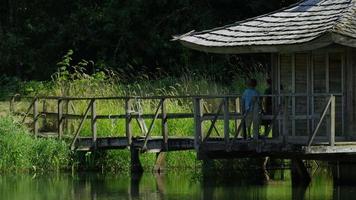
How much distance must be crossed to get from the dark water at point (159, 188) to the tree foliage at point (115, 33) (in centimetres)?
1263

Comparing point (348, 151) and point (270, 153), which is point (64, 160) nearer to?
point (270, 153)

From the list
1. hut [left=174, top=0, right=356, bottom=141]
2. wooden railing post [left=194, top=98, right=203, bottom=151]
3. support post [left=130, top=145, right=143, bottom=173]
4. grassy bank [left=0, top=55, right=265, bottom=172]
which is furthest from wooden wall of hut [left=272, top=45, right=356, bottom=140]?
grassy bank [left=0, top=55, right=265, bottom=172]

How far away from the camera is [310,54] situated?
25.8 metres

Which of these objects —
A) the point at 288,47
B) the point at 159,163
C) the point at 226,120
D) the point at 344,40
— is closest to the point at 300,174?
the point at 226,120

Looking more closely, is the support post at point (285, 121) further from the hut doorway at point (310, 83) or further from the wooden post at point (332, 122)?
the wooden post at point (332, 122)

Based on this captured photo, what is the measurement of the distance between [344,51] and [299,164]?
11.8 ft

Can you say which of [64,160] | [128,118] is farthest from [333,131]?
[64,160]

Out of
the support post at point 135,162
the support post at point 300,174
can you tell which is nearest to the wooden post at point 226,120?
the support post at point 300,174

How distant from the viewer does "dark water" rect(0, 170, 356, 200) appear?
1009 inches

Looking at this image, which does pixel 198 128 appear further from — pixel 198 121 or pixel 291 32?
pixel 291 32

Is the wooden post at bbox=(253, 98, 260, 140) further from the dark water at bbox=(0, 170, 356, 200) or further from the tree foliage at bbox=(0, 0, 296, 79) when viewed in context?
the tree foliage at bbox=(0, 0, 296, 79)

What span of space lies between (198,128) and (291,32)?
9.68 ft

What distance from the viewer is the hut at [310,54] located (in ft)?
80.0

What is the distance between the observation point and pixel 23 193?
26297 millimetres
